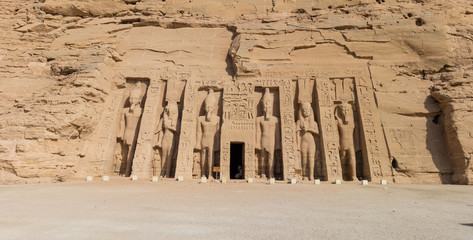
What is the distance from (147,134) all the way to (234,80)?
438cm

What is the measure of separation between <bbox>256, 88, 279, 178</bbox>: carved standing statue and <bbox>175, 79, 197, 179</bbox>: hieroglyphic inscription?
8.77 ft

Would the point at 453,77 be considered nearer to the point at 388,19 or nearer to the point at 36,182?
the point at 388,19

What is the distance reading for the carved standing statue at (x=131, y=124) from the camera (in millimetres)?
11641

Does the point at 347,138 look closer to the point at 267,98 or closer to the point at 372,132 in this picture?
the point at 372,132

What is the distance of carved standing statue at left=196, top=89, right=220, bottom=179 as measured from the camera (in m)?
11.2

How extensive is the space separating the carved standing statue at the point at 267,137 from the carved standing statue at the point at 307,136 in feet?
3.18

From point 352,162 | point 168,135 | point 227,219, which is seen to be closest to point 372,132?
point 352,162

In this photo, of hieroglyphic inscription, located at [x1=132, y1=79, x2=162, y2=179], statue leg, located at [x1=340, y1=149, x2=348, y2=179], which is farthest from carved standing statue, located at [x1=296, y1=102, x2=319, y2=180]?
hieroglyphic inscription, located at [x1=132, y1=79, x2=162, y2=179]

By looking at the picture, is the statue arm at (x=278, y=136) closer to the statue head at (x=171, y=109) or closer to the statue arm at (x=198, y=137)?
the statue arm at (x=198, y=137)

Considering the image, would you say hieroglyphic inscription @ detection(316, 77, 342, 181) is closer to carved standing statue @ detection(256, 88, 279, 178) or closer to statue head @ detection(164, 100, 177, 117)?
carved standing statue @ detection(256, 88, 279, 178)

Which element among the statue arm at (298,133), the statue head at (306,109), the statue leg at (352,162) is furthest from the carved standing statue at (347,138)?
the statue arm at (298,133)

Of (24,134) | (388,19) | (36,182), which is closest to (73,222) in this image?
(36,182)

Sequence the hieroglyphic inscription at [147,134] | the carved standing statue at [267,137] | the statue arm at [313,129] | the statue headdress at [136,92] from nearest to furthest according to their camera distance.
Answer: the hieroglyphic inscription at [147,134] < the carved standing statue at [267,137] < the statue arm at [313,129] < the statue headdress at [136,92]

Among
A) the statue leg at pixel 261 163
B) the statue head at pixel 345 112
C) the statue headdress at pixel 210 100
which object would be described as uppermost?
the statue headdress at pixel 210 100
